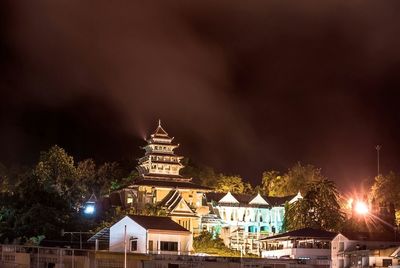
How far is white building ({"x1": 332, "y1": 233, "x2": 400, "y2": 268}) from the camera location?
63906 millimetres

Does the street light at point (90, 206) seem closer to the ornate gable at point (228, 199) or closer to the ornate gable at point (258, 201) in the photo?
the ornate gable at point (228, 199)

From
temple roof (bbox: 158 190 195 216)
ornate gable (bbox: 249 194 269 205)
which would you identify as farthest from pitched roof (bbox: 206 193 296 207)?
temple roof (bbox: 158 190 195 216)

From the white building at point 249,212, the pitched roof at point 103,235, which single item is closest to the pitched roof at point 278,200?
the white building at point 249,212

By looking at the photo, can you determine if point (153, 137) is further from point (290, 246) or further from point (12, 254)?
point (12, 254)

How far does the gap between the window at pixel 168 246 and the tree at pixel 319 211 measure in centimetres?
2438

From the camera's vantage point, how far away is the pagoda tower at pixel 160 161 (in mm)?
98000

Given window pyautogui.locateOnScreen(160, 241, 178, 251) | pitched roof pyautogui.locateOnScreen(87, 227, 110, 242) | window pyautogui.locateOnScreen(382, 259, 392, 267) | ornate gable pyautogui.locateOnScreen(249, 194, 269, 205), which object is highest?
ornate gable pyautogui.locateOnScreen(249, 194, 269, 205)

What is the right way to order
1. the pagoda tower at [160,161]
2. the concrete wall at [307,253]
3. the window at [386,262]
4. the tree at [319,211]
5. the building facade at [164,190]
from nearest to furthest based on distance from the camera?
1. the window at [386,262]
2. the concrete wall at [307,253]
3. the tree at [319,211]
4. the building facade at [164,190]
5. the pagoda tower at [160,161]

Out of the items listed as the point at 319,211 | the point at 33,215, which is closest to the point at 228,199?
the point at 319,211

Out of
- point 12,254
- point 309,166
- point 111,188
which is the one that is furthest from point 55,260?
point 309,166

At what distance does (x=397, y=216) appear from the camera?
293 feet

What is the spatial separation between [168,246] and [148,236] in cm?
242

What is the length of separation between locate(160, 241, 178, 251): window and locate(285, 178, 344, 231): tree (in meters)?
24.4

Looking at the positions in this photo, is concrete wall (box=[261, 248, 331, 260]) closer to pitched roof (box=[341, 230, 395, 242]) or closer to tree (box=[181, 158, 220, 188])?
pitched roof (box=[341, 230, 395, 242])
